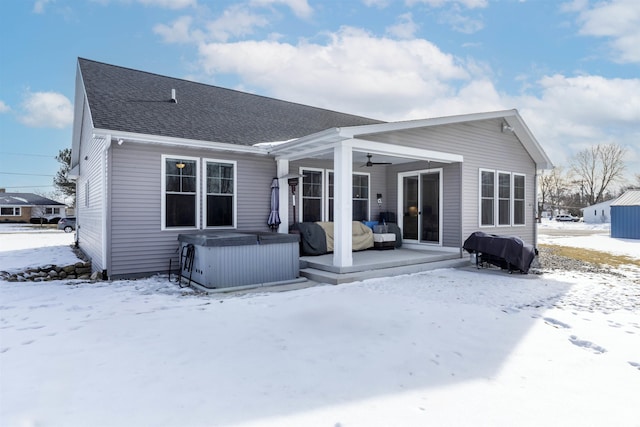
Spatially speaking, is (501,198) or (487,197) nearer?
(487,197)

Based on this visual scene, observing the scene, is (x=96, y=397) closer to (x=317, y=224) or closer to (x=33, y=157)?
(x=317, y=224)

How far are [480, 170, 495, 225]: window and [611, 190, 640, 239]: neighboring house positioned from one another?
48.3 feet

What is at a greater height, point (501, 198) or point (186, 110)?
point (186, 110)

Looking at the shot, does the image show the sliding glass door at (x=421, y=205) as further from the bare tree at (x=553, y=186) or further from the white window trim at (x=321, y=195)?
the bare tree at (x=553, y=186)

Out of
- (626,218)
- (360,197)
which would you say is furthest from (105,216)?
(626,218)

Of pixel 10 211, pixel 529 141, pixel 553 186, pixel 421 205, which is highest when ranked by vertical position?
pixel 553 186

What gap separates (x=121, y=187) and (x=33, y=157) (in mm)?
53455

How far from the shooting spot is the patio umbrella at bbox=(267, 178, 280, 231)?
26.9ft

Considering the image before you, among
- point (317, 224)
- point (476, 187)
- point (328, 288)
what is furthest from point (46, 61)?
point (476, 187)

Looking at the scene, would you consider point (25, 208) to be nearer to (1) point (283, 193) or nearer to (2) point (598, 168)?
(1) point (283, 193)

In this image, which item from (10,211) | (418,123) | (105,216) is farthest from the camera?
(10,211)

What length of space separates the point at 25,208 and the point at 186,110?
4119 centimetres

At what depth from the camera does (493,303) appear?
523 cm

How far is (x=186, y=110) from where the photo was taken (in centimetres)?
848
